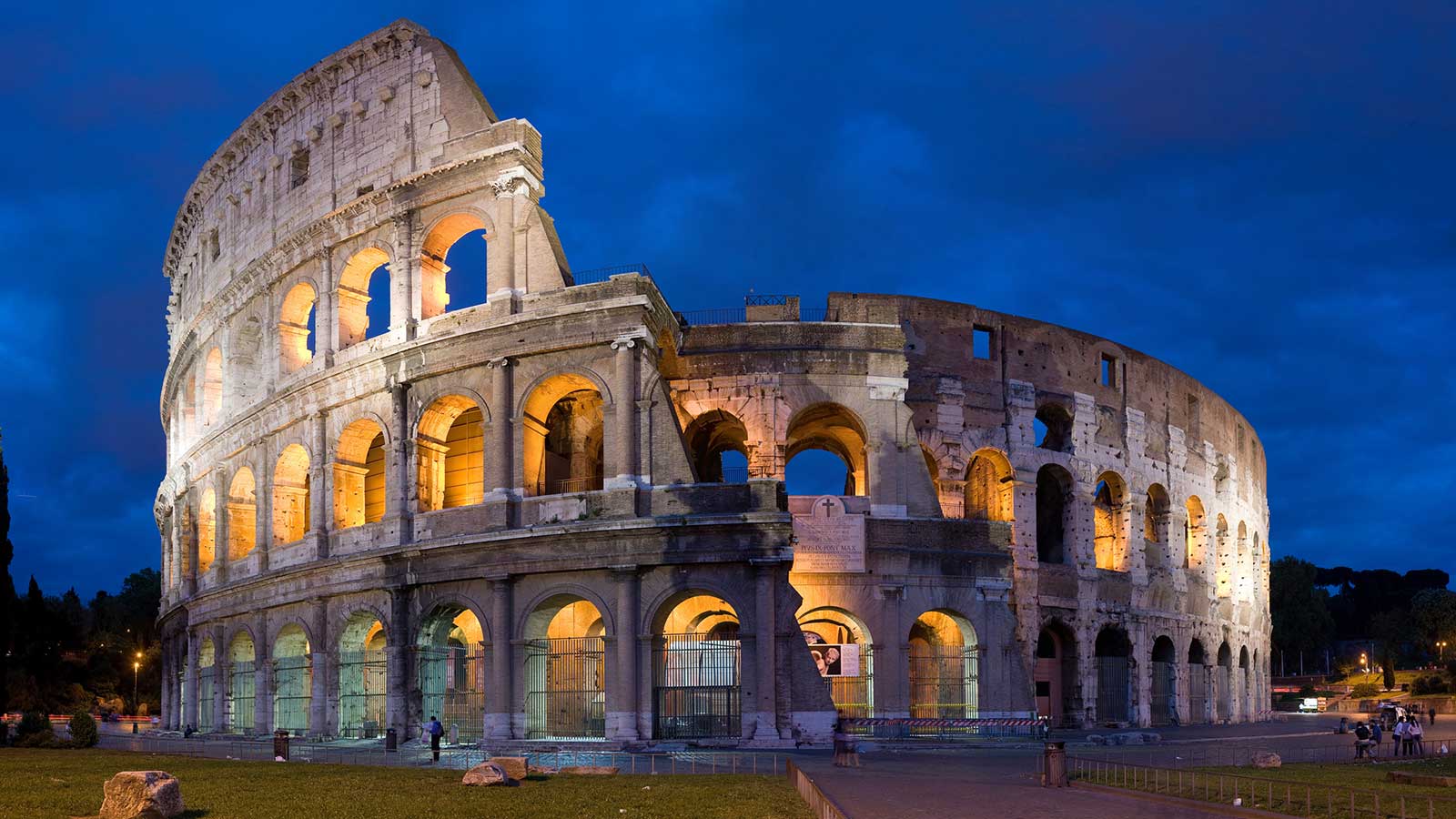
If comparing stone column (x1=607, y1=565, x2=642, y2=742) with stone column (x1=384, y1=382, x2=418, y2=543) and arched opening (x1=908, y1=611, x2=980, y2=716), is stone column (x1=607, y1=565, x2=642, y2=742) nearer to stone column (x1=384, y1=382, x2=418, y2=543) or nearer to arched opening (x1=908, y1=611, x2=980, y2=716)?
stone column (x1=384, y1=382, x2=418, y2=543)

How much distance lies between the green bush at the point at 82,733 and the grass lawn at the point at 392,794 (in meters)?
7.40

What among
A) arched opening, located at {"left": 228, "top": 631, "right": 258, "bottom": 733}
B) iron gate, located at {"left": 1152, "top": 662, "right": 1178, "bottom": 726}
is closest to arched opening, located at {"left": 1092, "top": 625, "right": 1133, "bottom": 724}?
iron gate, located at {"left": 1152, "top": 662, "right": 1178, "bottom": 726}

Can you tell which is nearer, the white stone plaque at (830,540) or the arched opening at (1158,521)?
the white stone plaque at (830,540)

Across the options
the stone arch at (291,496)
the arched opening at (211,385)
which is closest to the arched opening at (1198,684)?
the stone arch at (291,496)

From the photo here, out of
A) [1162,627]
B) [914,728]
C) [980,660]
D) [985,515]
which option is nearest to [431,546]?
[914,728]

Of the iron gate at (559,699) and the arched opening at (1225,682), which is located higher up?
the iron gate at (559,699)

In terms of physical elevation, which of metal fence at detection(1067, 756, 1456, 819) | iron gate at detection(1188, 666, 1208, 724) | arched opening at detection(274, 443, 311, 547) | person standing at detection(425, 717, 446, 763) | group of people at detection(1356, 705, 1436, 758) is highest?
arched opening at detection(274, 443, 311, 547)

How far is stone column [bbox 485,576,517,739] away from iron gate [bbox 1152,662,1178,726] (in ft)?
68.1

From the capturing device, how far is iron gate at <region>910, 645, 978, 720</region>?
30.0 m

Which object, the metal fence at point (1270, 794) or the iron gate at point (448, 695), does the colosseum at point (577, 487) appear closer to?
the iron gate at point (448, 695)

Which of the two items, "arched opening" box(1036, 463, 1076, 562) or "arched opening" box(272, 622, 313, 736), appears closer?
"arched opening" box(272, 622, 313, 736)

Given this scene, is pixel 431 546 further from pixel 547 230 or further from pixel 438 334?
pixel 547 230

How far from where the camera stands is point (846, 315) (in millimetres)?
32438

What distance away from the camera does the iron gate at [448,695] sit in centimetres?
2717
